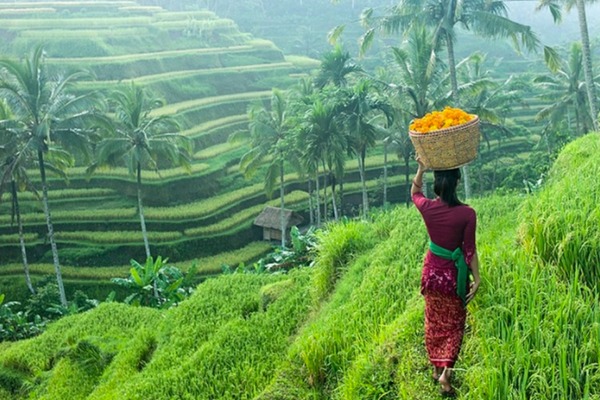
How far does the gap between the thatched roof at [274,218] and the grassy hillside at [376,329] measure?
13.2 metres

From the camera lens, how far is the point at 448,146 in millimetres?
3457

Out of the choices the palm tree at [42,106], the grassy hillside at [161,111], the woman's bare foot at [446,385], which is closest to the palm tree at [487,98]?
the grassy hillside at [161,111]

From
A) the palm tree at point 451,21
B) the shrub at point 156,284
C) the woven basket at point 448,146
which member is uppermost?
the palm tree at point 451,21

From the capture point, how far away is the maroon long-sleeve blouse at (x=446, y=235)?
10.7 feet

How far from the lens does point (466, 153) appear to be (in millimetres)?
3486

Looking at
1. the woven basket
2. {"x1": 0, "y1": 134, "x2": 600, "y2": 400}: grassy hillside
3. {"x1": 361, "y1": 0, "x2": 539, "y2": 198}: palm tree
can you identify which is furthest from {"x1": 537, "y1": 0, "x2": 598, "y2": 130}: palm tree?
the woven basket

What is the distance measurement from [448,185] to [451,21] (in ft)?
46.5

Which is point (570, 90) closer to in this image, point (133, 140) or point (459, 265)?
point (133, 140)

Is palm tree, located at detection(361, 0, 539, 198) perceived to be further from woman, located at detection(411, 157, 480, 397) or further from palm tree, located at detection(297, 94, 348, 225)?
woman, located at detection(411, 157, 480, 397)

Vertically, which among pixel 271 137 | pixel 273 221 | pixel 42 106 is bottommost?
pixel 273 221

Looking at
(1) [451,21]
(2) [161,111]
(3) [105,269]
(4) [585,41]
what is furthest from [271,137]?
(4) [585,41]

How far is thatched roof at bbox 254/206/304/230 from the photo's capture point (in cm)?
2288

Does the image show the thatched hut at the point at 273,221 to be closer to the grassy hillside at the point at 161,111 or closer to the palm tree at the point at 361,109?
the grassy hillside at the point at 161,111

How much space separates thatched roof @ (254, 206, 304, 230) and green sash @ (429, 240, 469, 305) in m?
19.3
